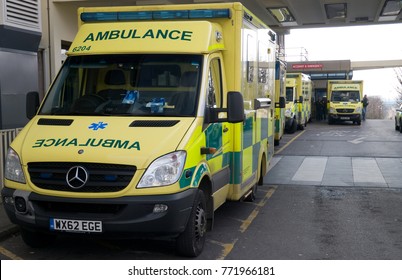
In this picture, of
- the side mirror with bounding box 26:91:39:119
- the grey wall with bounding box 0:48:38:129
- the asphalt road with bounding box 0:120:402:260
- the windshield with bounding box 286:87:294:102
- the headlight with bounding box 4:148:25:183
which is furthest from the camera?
the windshield with bounding box 286:87:294:102

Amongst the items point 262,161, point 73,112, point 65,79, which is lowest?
point 262,161

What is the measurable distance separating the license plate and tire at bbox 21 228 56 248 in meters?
0.85

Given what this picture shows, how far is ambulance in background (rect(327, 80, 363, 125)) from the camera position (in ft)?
97.7

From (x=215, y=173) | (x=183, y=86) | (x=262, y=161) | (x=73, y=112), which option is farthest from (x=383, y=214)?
(x=73, y=112)

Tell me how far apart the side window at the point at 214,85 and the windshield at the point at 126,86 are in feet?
0.75

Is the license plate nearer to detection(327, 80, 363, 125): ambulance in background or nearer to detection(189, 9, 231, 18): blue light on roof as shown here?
detection(189, 9, 231, 18): blue light on roof

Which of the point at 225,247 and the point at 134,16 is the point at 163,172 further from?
the point at 134,16

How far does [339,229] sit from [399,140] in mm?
14108

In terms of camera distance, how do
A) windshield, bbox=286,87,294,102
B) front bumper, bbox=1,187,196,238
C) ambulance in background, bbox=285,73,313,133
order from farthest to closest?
windshield, bbox=286,87,294,102 → ambulance in background, bbox=285,73,313,133 → front bumper, bbox=1,187,196,238

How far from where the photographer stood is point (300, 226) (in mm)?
7195

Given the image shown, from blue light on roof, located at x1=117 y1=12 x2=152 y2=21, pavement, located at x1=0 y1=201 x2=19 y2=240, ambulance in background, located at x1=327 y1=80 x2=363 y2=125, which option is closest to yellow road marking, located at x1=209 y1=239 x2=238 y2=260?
pavement, located at x1=0 y1=201 x2=19 y2=240

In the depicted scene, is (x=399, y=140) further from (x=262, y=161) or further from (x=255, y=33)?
(x=255, y=33)

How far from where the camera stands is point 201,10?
21.4 feet

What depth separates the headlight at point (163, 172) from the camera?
16.2 feet
